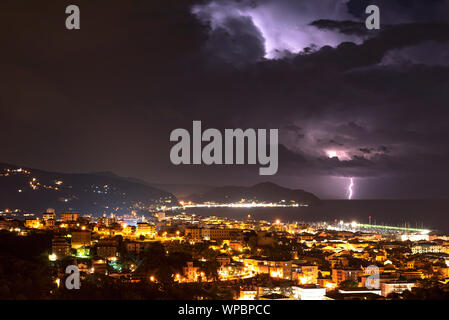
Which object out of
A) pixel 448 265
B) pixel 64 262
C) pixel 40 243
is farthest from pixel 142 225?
pixel 448 265

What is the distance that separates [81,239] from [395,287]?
12151mm

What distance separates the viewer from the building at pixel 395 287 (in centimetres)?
1431

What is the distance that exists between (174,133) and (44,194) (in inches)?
1430

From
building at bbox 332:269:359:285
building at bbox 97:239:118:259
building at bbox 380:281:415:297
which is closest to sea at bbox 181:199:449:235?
building at bbox 332:269:359:285

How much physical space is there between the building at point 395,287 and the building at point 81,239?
11398 mm

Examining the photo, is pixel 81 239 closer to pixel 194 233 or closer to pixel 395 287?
pixel 194 233

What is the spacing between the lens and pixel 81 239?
19.1m

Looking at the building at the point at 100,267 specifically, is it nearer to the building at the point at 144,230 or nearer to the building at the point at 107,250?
the building at the point at 107,250

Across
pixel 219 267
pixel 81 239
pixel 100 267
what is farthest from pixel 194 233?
pixel 100 267

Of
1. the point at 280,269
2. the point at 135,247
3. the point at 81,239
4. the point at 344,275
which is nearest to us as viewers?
the point at 344,275

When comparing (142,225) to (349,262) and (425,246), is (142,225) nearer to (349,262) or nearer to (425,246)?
(349,262)

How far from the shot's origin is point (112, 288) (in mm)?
11922

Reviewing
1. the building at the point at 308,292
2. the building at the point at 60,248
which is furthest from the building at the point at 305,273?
the building at the point at 60,248
